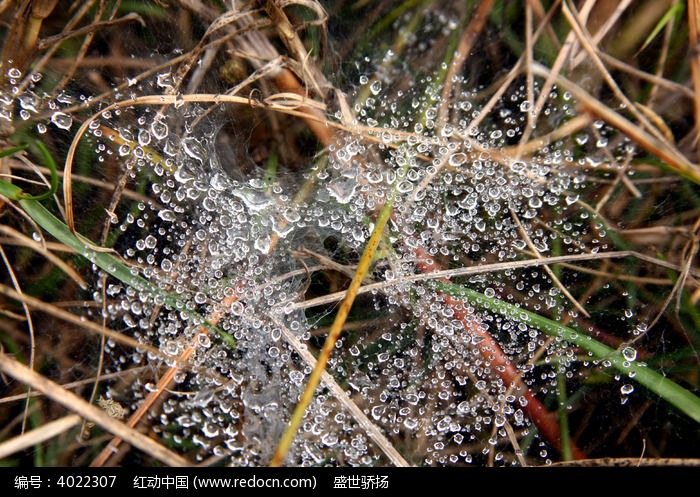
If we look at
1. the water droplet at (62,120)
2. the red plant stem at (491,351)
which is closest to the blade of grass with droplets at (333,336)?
the red plant stem at (491,351)

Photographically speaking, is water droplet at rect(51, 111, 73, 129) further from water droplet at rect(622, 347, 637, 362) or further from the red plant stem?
water droplet at rect(622, 347, 637, 362)

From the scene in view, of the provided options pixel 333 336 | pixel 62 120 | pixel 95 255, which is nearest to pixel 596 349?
pixel 333 336

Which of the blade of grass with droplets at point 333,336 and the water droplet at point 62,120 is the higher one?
the water droplet at point 62,120

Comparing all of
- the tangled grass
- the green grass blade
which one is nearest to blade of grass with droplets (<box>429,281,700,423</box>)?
the tangled grass

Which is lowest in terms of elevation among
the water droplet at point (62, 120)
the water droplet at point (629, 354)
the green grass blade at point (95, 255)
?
the water droplet at point (629, 354)

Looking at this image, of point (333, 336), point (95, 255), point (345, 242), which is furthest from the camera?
point (345, 242)

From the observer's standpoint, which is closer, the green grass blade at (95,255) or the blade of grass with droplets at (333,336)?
the blade of grass with droplets at (333,336)

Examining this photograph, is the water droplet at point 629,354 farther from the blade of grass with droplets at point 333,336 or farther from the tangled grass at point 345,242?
the blade of grass with droplets at point 333,336

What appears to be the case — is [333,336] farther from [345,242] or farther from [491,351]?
[491,351]
